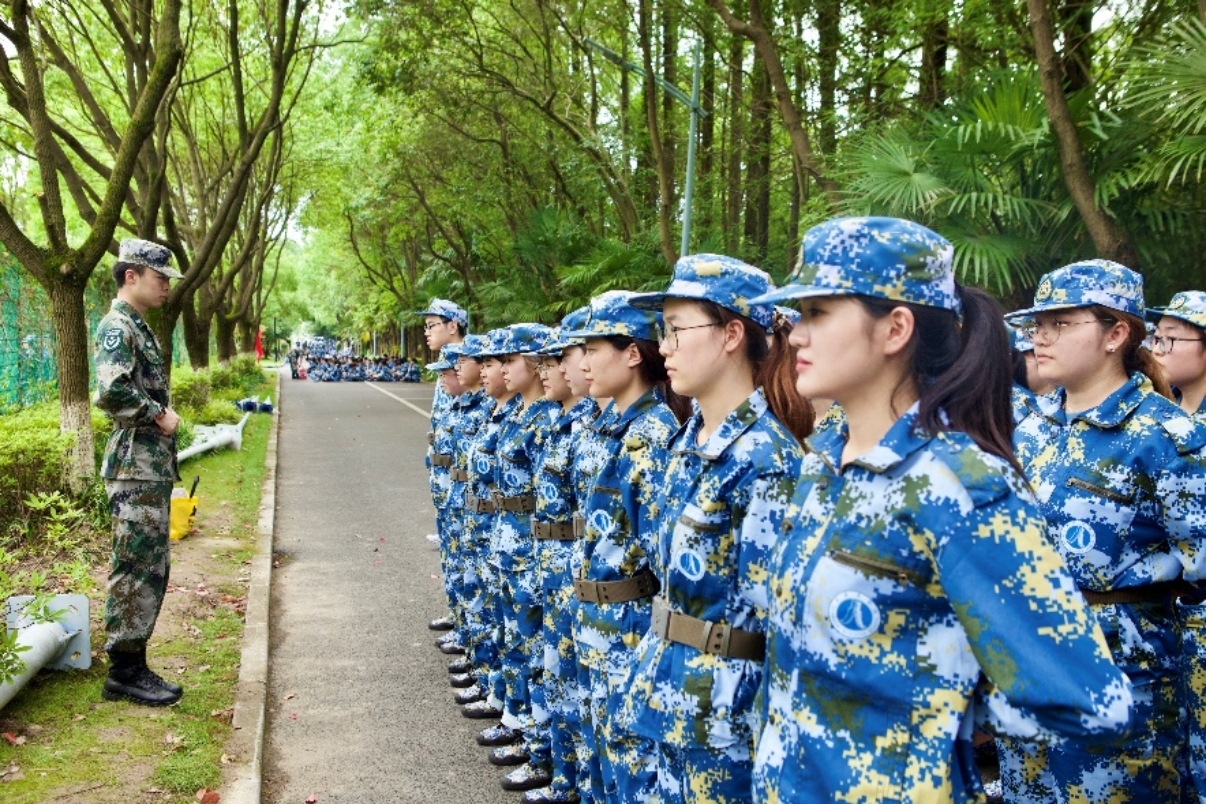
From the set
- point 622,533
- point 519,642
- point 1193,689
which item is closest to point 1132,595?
point 1193,689

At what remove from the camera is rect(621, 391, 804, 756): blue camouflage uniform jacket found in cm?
251

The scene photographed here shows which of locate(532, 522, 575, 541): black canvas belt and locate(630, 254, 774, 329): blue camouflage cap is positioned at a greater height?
locate(630, 254, 774, 329): blue camouflage cap

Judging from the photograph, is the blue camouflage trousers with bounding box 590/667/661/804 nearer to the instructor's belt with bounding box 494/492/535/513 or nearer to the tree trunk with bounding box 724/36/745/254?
the instructor's belt with bounding box 494/492/535/513

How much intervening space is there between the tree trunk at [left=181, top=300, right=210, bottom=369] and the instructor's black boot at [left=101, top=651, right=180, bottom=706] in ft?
47.4

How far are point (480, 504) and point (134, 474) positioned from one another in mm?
1780

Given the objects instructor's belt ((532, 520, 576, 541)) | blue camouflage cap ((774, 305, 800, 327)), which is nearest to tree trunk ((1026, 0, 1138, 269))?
instructor's belt ((532, 520, 576, 541))

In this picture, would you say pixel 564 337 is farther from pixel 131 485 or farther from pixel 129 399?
pixel 131 485

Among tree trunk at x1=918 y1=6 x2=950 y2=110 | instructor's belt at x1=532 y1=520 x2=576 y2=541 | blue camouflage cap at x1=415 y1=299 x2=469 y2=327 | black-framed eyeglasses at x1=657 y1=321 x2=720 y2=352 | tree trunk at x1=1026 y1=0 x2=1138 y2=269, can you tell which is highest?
tree trunk at x1=918 y1=6 x2=950 y2=110

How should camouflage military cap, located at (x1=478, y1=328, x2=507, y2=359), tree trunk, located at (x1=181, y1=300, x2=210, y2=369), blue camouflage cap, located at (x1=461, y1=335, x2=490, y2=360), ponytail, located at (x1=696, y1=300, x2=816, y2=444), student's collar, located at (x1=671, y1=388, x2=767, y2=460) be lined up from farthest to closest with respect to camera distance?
1. tree trunk, located at (x1=181, y1=300, x2=210, y2=369)
2. blue camouflage cap, located at (x1=461, y1=335, x2=490, y2=360)
3. camouflage military cap, located at (x1=478, y1=328, x2=507, y2=359)
4. ponytail, located at (x1=696, y1=300, x2=816, y2=444)
5. student's collar, located at (x1=671, y1=388, x2=767, y2=460)

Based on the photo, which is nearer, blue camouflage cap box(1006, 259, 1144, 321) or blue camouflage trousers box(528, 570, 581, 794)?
blue camouflage cap box(1006, 259, 1144, 321)

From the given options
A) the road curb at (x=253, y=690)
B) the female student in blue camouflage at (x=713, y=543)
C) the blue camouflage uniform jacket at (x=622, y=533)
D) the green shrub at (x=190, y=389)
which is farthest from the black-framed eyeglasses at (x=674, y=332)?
the green shrub at (x=190, y=389)

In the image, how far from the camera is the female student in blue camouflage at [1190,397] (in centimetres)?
318

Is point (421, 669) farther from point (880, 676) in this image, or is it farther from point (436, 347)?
point (880, 676)

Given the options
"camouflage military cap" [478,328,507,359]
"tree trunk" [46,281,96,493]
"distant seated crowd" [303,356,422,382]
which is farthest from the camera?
"distant seated crowd" [303,356,422,382]
